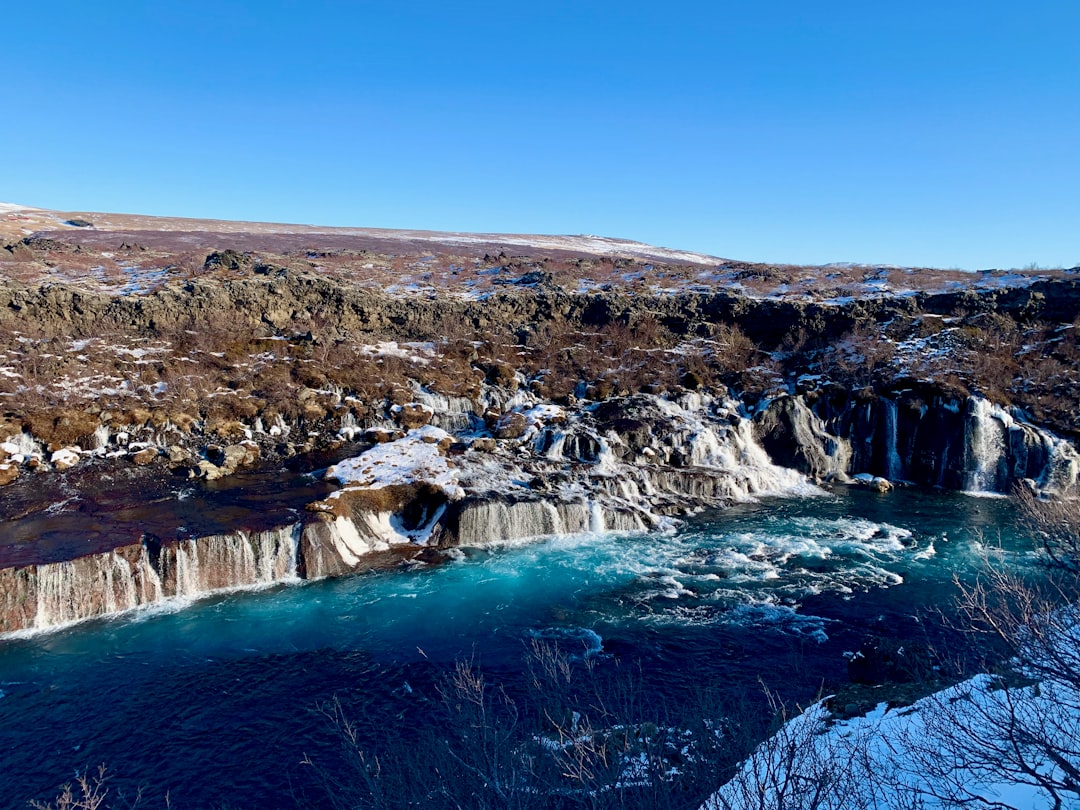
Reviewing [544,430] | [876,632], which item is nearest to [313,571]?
[544,430]

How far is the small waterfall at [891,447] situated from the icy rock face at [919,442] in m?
0.05

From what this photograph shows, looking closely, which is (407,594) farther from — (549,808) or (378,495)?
(549,808)

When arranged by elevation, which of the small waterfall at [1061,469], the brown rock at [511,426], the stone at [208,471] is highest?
the small waterfall at [1061,469]

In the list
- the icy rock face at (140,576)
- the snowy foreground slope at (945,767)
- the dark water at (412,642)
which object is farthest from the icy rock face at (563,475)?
the snowy foreground slope at (945,767)

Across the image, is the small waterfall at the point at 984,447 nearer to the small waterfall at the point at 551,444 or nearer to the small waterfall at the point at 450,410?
the small waterfall at the point at 551,444

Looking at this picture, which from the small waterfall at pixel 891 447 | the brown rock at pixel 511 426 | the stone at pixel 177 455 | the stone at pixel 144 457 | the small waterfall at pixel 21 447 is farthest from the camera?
the small waterfall at pixel 891 447

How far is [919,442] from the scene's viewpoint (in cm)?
3719

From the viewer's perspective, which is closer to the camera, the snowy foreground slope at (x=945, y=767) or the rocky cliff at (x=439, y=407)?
Result: the snowy foreground slope at (x=945, y=767)

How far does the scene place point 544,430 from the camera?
121 feet

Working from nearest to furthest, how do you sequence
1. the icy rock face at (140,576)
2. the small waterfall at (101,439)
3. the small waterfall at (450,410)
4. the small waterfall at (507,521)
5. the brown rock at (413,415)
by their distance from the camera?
the icy rock face at (140,576)
the small waterfall at (507,521)
the small waterfall at (101,439)
the brown rock at (413,415)
the small waterfall at (450,410)

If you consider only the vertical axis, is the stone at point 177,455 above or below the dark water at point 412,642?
above

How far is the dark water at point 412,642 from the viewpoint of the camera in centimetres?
1462

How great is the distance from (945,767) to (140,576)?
2337 centimetres

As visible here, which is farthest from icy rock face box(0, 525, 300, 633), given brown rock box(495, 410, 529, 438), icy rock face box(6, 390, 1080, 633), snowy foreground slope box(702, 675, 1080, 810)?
snowy foreground slope box(702, 675, 1080, 810)
